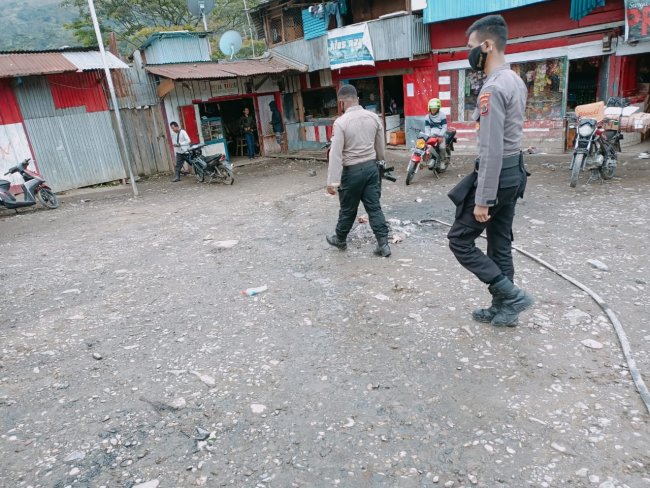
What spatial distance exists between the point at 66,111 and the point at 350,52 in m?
7.88

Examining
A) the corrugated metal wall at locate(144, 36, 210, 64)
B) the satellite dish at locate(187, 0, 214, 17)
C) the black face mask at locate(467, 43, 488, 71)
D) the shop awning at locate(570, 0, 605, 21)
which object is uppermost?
the satellite dish at locate(187, 0, 214, 17)

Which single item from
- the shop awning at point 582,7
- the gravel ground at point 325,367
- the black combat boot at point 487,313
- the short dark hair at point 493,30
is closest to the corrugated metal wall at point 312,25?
the shop awning at point 582,7

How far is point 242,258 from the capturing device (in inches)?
222

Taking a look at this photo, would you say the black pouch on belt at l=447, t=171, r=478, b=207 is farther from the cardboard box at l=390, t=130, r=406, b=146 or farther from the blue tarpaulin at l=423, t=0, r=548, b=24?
the cardboard box at l=390, t=130, r=406, b=146

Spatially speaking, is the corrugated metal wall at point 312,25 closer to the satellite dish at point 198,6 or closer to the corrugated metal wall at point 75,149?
the satellite dish at point 198,6

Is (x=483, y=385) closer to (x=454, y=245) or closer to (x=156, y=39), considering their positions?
(x=454, y=245)

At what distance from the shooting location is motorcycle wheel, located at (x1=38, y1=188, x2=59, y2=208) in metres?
10.1

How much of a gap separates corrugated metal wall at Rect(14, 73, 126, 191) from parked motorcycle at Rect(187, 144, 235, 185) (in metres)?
2.42

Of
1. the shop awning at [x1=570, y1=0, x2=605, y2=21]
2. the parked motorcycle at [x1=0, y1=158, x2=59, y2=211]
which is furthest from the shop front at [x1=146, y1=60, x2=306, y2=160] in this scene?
the shop awning at [x1=570, y1=0, x2=605, y2=21]

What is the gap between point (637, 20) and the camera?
28.5 ft

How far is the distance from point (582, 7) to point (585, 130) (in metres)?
3.90

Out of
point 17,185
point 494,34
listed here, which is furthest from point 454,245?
point 17,185

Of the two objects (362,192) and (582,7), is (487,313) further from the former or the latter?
(582,7)

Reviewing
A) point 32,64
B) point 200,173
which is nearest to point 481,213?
point 200,173
